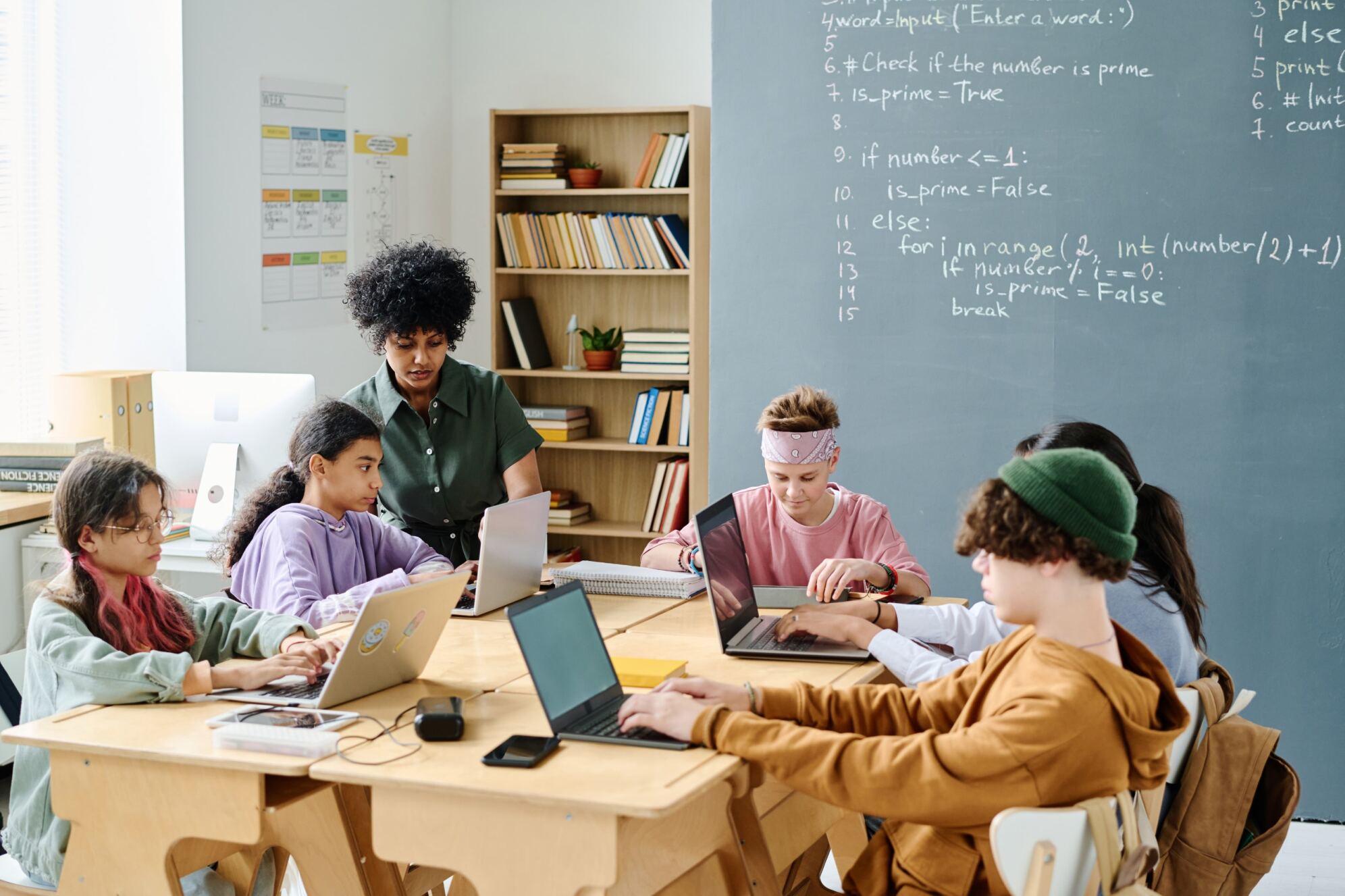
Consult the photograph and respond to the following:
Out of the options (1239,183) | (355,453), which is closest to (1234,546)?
(1239,183)

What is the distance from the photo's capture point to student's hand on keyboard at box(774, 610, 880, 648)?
2443 mm

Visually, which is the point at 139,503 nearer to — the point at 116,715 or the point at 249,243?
the point at 116,715

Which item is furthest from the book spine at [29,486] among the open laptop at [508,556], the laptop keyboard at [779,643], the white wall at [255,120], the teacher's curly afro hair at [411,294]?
the laptop keyboard at [779,643]

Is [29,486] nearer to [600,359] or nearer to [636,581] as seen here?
[636,581]

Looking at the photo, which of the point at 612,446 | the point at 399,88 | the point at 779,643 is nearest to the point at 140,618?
the point at 779,643

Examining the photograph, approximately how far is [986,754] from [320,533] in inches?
59.4

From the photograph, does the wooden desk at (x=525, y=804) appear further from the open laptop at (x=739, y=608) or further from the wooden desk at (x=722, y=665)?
the open laptop at (x=739, y=608)

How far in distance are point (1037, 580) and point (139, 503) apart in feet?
4.57

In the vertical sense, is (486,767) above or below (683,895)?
above

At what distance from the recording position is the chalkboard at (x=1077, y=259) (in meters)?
3.54

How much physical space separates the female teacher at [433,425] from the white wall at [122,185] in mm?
1263

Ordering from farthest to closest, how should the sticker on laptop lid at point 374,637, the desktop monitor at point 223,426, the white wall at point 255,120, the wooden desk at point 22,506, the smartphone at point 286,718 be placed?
1. the white wall at point 255,120
2. the wooden desk at point 22,506
3. the desktop monitor at point 223,426
4. the sticker on laptop lid at point 374,637
5. the smartphone at point 286,718

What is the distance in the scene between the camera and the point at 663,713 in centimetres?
193

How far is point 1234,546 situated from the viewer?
361 centimetres
